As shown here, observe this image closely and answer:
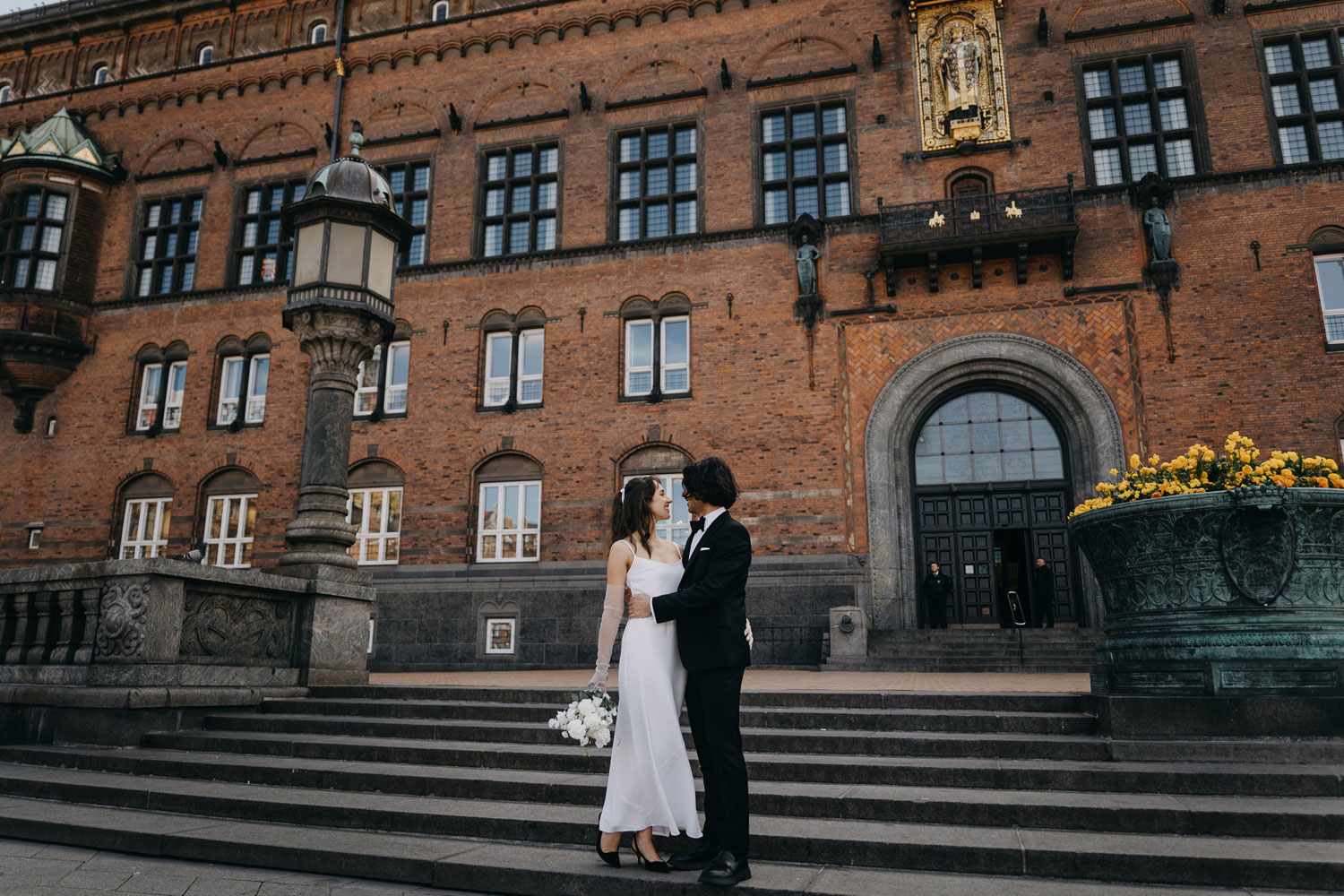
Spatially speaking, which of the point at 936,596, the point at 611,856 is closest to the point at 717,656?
the point at 611,856

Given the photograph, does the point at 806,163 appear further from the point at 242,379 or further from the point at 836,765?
the point at 836,765

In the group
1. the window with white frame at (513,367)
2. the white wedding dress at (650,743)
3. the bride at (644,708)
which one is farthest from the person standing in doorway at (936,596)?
the white wedding dress at (650,743)

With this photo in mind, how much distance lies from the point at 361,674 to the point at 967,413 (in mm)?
12873

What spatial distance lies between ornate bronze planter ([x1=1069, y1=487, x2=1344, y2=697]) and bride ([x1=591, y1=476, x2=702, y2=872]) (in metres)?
4.04

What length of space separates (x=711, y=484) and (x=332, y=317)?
7.31m

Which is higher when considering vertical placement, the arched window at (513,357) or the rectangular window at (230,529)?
the arched window at (513,357)

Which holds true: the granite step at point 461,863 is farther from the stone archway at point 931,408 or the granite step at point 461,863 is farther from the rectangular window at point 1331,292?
the rectangular window at point 1331,292

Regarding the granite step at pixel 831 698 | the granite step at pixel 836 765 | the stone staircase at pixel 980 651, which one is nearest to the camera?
the granite step at pixel 836 765

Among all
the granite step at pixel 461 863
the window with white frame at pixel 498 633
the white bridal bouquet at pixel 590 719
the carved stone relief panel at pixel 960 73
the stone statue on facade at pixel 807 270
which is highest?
the carved stone relief panel at pixel 960 73

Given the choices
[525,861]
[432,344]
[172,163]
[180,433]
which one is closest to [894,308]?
[432,344]

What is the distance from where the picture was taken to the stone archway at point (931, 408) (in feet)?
56.7

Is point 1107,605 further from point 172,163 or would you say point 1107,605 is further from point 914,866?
point 172,163

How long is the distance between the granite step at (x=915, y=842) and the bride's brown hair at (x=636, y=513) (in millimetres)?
1890

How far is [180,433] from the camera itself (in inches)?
875
